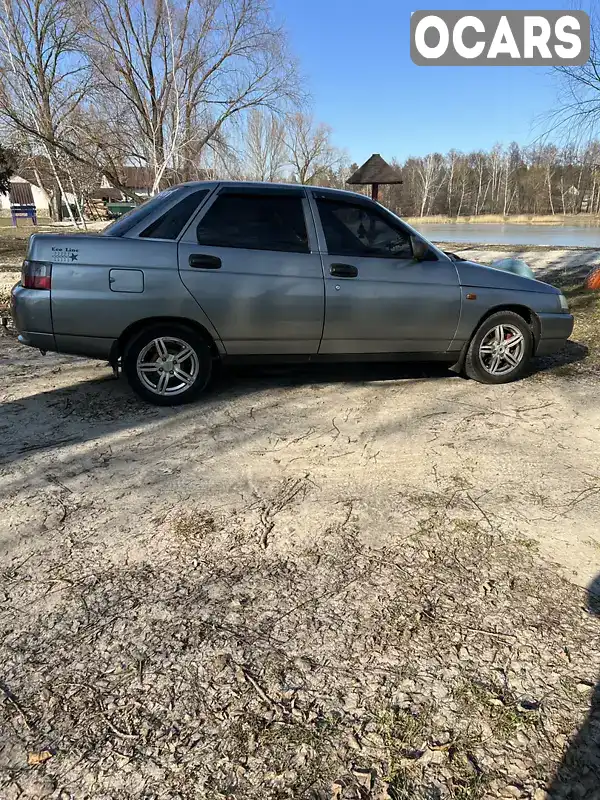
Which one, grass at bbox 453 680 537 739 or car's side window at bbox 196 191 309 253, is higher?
car's side window at bbox 196 191 309 253

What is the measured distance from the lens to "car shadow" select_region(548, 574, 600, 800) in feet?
5.24

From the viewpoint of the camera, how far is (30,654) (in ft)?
6.72

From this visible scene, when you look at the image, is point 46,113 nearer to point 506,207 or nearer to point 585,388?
point 585,388

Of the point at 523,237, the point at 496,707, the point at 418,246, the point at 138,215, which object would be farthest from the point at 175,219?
the point at 523,237

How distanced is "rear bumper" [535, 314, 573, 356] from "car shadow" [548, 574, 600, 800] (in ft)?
13.2

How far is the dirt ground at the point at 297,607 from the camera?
168 centimetres

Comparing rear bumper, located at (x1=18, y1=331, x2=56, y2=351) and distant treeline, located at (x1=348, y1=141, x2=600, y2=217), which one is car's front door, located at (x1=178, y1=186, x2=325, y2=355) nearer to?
rear bumper, located at (x1=18, y1=331, x2=56, y2=351)

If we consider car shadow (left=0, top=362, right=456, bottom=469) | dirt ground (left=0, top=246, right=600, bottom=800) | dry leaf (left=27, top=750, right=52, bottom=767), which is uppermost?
car shadow (left=0, top=362, right=456, bottom=469)

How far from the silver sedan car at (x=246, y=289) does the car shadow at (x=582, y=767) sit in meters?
3.38

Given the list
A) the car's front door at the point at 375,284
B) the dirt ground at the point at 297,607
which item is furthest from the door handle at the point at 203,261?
the dirt ground at the point at 297,607

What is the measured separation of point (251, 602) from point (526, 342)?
403cm

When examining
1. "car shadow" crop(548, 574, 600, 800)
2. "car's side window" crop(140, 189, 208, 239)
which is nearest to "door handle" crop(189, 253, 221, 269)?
"car's side window" crop(140, 189, 208, 239)

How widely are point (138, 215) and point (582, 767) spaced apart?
438cm

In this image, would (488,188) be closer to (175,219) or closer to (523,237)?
(523,237)
